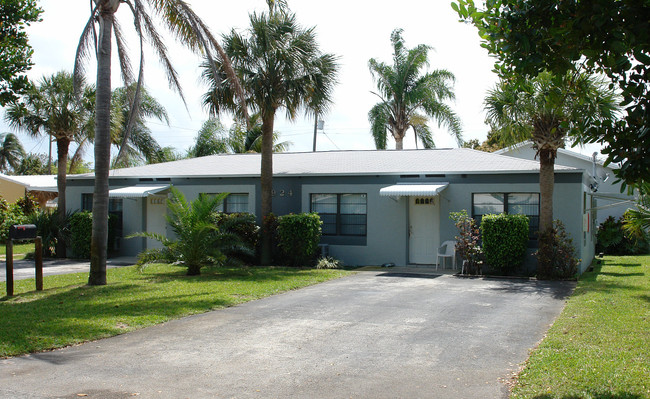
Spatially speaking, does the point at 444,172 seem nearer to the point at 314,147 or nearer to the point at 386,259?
the point at 386,259

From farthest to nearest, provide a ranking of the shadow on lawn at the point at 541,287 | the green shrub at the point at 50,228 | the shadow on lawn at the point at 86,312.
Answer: the green shrub at the point at 50,228 → the shadow on lawn at the point at 541,287 → the shadow on lawn at the point at 86,312

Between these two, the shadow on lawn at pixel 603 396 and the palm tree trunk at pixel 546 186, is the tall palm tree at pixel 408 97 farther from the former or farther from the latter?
the shadow on lawn at pixel 603 396

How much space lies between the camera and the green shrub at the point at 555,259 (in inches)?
554

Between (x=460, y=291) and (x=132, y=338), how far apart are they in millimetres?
7015

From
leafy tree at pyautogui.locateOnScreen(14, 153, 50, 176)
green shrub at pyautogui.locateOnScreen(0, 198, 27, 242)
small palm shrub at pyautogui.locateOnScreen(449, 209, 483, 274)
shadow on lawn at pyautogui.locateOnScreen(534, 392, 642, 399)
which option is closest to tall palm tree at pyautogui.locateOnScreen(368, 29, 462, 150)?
small palm shrub at pyautogui.locateOnScreen(449, 209, 483, 274)

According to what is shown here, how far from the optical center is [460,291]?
12.1m

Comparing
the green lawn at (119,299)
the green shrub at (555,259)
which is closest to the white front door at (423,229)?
the green lawn at (119,299)

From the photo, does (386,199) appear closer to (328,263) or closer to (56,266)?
(328,263)

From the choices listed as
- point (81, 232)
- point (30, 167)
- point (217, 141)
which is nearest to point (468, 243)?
point (81, 232)

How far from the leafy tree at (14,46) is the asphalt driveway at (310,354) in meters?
4.02

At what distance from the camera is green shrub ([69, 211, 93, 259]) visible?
1919 centimetres

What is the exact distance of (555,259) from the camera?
46.3 feet

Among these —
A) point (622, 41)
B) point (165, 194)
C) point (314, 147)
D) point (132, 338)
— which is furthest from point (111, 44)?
point (314, 147)

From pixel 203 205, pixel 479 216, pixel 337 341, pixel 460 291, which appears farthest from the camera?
pixel 479 216
